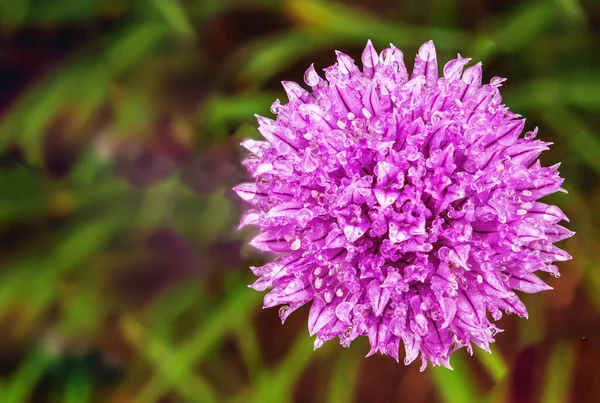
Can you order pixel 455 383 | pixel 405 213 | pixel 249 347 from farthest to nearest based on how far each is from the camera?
pixel 249 347 → pixel 455 383 → pixel 405 213

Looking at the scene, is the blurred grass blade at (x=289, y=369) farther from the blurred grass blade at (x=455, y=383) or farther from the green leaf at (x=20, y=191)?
the green leaf at (x=20, y=191)

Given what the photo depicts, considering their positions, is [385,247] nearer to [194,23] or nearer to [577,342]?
[577,342]

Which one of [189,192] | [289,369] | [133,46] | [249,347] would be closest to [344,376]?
[289,369]

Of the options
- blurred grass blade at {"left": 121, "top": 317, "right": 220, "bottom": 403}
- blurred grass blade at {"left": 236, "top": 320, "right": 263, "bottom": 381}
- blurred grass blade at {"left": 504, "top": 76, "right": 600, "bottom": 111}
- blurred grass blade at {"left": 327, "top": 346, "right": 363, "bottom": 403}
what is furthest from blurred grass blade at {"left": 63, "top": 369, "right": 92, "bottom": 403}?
blurred grass blade at {"left": 504, "top": 76, "right": 600, "bottom": 111}

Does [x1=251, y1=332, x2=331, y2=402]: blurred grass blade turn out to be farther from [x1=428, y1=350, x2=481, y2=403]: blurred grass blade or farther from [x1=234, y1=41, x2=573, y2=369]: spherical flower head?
[x1=234, y1=41, x2=573, y2=369]: spherical flower head

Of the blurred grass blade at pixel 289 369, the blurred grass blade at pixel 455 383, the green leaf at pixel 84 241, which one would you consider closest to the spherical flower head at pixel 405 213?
the blurred grass blade at pixel 455 383

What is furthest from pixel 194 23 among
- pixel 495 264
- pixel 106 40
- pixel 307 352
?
pixel 495 264

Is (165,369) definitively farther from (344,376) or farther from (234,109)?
(234,109)
